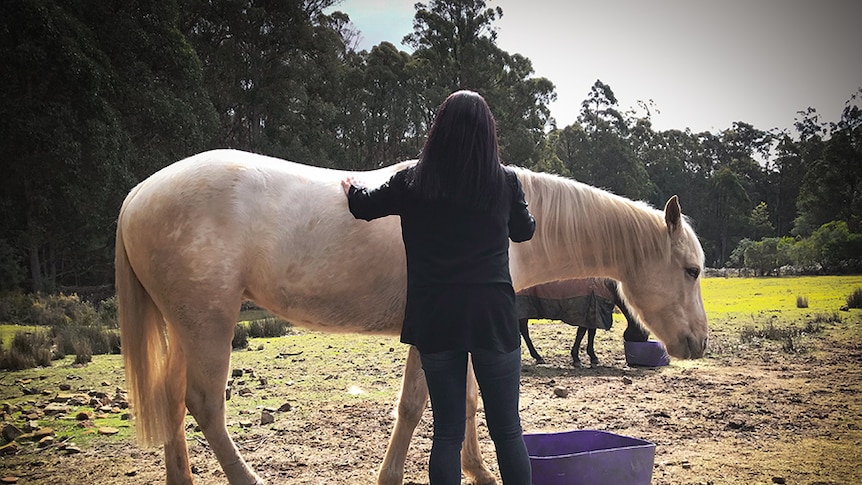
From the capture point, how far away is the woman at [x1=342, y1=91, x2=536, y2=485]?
235cm

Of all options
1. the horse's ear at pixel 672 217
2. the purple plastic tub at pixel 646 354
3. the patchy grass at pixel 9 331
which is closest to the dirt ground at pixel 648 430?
the purple plastic tub at pixel 646 354

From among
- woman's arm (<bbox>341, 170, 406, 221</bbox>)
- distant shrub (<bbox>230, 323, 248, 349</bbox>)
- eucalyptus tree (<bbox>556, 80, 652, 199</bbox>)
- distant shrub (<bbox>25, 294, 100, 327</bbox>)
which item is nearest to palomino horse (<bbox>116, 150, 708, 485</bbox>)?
woman's arm (<bbox>341, 170, 406, 221</bbox>)

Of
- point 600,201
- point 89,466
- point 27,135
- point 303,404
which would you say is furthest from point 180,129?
point 600,201

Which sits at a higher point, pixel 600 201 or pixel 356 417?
pixel 600 201

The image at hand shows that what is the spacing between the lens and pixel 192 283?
10.5ft

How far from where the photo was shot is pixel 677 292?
4188mm

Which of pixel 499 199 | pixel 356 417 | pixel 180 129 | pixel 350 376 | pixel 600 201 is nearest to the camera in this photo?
pixel 499 199

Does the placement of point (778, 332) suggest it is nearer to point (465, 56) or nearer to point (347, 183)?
point (347, 183)

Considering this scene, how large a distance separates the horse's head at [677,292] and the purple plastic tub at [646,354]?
415 centimetres

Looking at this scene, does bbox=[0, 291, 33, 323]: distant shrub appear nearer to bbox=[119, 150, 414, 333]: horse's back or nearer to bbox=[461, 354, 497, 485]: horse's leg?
bbox=[119, 150, 414, 333]: horse's back

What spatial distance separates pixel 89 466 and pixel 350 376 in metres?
3.64

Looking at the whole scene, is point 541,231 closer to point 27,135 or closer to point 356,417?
point 356,417

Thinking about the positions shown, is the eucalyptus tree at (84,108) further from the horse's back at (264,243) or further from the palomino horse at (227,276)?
the horse's back at (264,243)

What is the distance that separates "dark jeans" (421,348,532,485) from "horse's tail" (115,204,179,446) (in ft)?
6.08
